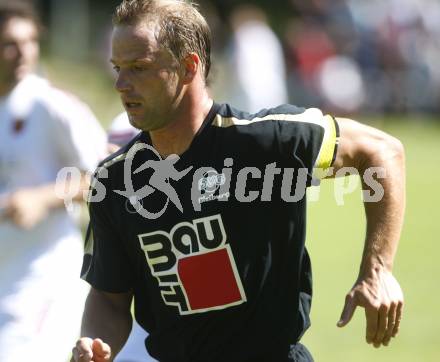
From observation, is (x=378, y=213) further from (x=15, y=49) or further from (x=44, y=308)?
(x=15, y=49)

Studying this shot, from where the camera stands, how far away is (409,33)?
2594 cm

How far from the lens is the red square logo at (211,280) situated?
14.1ft

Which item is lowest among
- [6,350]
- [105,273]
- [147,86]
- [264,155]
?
[6,350]

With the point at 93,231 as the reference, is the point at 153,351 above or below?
below

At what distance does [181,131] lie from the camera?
14.4 feet

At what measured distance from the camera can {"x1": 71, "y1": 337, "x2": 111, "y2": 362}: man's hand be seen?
13.3 feet

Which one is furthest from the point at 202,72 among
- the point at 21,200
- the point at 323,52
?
the point at 323,52

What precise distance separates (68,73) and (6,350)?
2083 centimetres

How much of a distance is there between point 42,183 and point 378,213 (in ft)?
7.93

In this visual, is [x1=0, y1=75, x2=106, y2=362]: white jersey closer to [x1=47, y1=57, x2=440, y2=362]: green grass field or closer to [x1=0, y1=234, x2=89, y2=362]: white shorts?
[x1=0, y1=234, x2=89, y2=362]: white shorts

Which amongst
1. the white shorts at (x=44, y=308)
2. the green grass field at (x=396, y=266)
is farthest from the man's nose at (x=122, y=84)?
the green grass field at (x=396, y=266)

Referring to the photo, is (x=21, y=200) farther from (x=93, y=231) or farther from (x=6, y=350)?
(x=93, y=231)

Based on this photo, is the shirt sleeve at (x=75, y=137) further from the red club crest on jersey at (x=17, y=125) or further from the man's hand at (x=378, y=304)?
the man's hand at (x=378, y=304)

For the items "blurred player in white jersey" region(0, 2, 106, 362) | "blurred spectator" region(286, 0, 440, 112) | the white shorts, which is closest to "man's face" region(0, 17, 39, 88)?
"blurred player in white jersey" region(0, 2, 106, 362)
